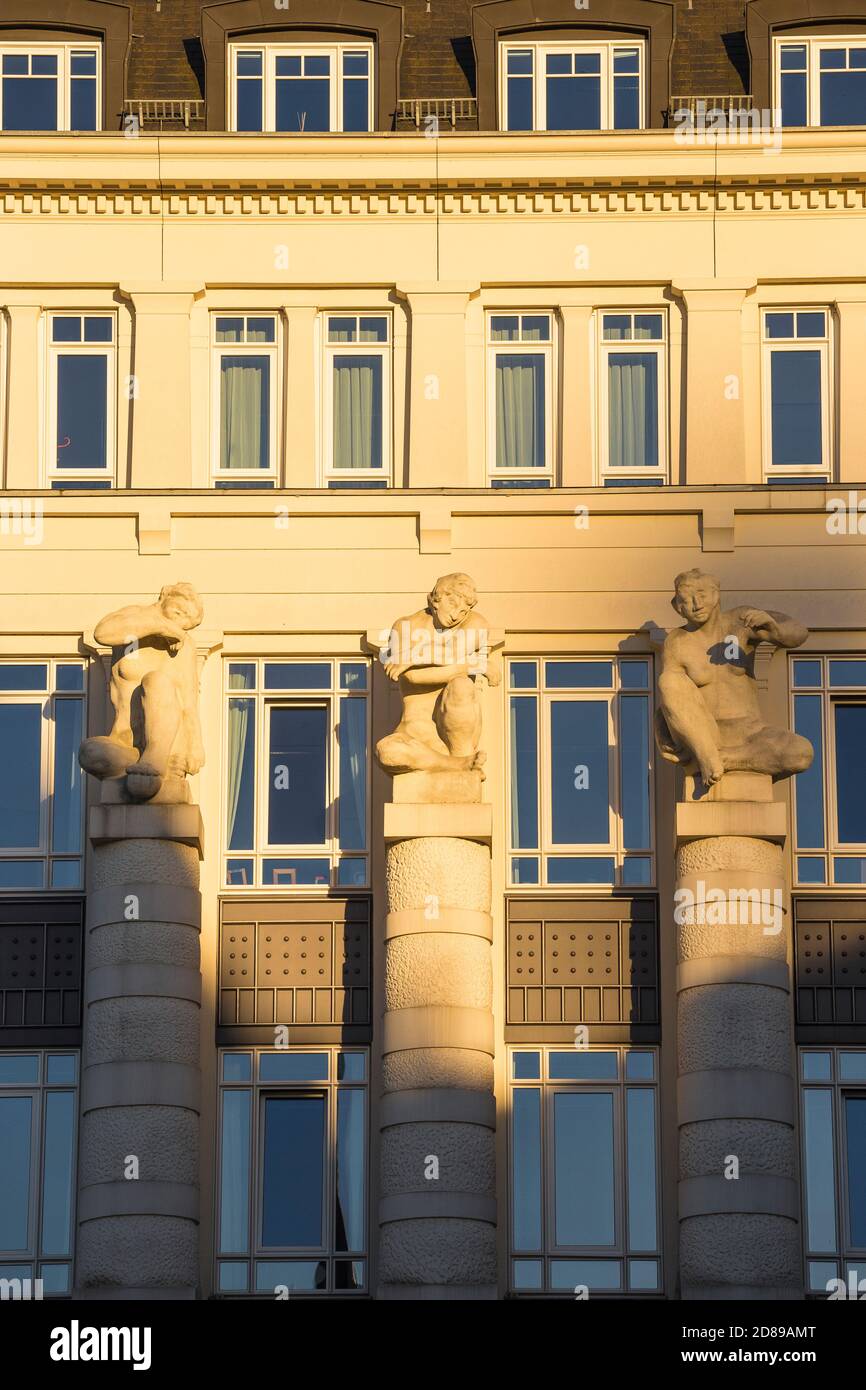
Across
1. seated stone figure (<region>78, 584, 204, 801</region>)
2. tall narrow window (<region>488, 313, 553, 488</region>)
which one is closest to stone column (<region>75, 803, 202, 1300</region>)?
seated stone figure (<region>78, 584, 204, 801</region>)

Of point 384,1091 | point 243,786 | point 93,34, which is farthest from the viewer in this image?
point 93,34

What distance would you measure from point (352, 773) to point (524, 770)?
2074 millimetres

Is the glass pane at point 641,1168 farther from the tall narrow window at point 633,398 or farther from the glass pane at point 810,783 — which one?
the tall narrow window at point 633,398

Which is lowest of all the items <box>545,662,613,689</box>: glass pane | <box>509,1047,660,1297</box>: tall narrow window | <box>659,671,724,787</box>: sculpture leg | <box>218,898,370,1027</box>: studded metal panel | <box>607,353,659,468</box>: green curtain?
<box>509,1047,660,1297</box>: tall narrow window

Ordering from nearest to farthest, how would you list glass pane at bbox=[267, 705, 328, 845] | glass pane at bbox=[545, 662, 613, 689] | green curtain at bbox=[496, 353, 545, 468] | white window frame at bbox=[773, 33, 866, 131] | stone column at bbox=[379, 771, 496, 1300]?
stone column at bbox=[379, 771, 496, 1300] → glass pane at bbox=[267, 705, 328, 845] → glass pane at bbox=[545, 662, 613, 689] → green curtain at bbox=[496, 353, 545, 468] → white window frame at bbox=[773, 33, 866, 131]

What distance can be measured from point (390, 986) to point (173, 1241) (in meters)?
3.77

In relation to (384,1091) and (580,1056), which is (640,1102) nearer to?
(580,1056)

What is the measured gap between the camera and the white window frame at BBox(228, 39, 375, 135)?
4331cm

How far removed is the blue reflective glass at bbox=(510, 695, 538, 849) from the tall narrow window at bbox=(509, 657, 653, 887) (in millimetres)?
12

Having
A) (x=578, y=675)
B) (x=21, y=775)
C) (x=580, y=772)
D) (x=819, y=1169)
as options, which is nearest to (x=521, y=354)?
(x=578, y=675)

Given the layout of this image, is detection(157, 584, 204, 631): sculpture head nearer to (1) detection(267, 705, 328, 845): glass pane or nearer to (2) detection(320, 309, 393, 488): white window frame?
(1) detection(267, 705, 328, 845): glass pane
